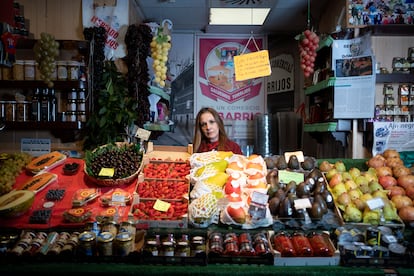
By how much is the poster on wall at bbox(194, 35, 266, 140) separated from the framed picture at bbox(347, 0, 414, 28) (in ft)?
7.86

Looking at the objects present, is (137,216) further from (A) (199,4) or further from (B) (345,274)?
(A) (199,4)

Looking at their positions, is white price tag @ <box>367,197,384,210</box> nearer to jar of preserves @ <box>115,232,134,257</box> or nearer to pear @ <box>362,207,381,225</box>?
pear @ <box>362,207,381,225</box>

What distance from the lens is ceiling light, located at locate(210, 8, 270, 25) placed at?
516cm

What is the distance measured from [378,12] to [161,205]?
10.8 ft

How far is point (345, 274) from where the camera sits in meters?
1.68

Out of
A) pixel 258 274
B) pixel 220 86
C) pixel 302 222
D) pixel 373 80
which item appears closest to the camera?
pixel 258 274

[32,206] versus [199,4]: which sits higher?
[199,4]

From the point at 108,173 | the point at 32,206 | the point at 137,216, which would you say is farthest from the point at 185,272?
the point at 32,206

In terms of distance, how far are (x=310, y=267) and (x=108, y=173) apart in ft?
4.70

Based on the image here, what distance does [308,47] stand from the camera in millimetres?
4086

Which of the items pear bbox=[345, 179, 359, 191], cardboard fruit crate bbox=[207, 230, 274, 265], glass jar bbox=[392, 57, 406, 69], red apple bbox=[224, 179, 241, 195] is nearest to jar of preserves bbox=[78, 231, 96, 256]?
cardboard fruit crate bbox=[207, 230, 274, 265]

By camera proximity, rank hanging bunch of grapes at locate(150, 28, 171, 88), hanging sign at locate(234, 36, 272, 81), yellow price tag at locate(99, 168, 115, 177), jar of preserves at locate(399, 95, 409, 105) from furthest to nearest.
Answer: hanging bunch of grapes at locate(150, 28, 171, 88) → jar of preserves at locate(399, 95, 409, 105) → hanging sign at locate(234, 36, 272, 81) → yellow price tag at locate(99, 168, 115, 177)

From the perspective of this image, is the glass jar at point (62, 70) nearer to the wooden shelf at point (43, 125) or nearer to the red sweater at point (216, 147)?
the wooden shelf at point (43, 125)

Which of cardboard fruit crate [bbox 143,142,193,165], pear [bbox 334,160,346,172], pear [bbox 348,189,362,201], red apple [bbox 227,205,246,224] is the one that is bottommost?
red apple [bbox 227,205,246,224]
